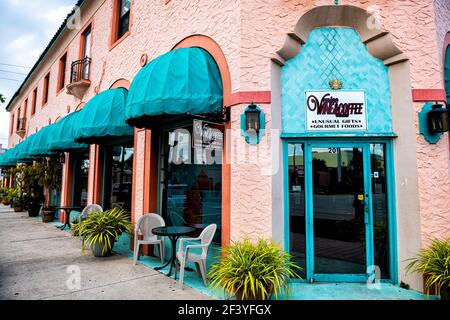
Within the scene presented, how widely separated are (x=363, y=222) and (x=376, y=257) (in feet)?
2.20

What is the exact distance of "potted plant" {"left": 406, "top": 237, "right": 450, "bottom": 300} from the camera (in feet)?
13.1

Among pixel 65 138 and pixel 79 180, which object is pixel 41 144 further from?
pixel 65 138

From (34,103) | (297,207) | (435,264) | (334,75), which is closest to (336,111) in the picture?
(334,75)

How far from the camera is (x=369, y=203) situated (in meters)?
5.02

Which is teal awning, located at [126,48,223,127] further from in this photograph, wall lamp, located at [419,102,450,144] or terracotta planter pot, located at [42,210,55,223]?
terracotta planter pot, located at [42,210,55,223]

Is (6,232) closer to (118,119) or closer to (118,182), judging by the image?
(118,182)

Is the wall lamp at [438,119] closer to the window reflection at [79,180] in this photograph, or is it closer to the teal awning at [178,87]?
the teal awning at [178,87]

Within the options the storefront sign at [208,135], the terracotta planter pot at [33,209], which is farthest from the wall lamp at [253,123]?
the terracotta planter pot at [33,209]

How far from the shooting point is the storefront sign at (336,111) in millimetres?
5094

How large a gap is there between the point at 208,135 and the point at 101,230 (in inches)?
145

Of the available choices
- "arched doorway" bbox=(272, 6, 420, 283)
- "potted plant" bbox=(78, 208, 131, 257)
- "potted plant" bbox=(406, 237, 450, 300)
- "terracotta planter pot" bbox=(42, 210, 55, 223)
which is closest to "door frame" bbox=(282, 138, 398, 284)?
"arched doorway" bbox=(272, 6, 420, 283)

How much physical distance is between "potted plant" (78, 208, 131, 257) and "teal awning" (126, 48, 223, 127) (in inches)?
106

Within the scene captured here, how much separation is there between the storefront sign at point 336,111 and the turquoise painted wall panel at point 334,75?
10 centimetres
